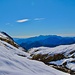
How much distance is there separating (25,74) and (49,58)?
78910 mm

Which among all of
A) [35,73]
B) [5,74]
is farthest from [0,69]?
[35,73]

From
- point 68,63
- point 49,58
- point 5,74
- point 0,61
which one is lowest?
point 5,74

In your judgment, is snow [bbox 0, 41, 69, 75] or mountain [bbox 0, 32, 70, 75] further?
mountain [bbox 0, 32, 70, 75]

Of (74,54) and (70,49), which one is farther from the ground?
(70,49)

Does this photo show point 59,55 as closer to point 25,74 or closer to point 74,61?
point 74,61

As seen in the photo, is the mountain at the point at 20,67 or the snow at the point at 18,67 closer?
the snow at the point at 18,67

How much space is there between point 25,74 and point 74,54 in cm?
7928

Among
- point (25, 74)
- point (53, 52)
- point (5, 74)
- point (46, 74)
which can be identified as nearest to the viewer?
point (5, 74)

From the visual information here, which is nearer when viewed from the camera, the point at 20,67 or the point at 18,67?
the point at 18,67

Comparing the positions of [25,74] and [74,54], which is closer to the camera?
[25,74]

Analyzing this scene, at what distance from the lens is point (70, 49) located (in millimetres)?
108562

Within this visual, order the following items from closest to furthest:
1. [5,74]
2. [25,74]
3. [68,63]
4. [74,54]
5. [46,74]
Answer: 1. [5,74]
2. [25,74]
3. [46,74]
4. [68,63]
5. [74,54]

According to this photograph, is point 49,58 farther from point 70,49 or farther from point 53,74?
point 53,74

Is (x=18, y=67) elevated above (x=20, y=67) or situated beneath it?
situated beneath
